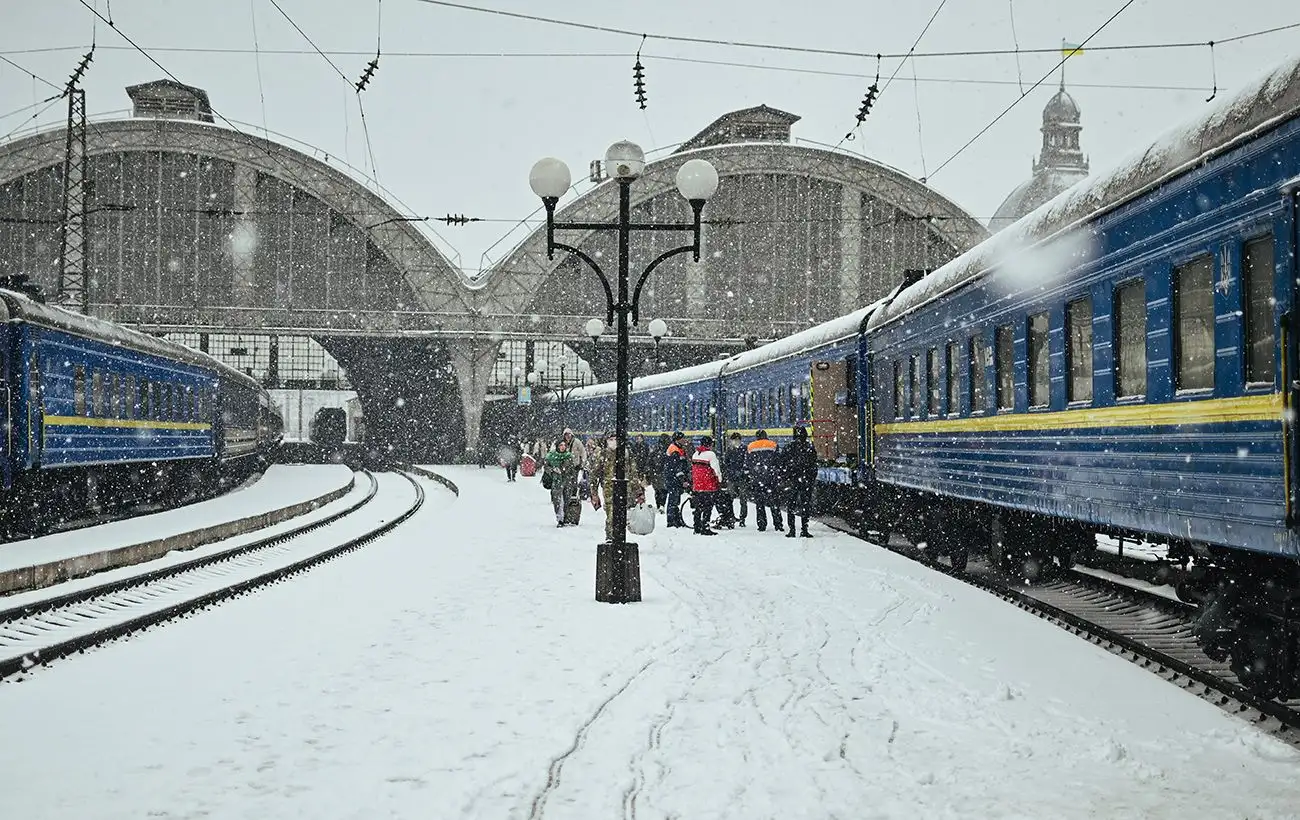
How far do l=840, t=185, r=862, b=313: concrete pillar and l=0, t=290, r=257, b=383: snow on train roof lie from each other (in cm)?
3745

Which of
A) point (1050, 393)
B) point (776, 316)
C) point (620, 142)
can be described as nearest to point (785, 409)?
point (620, 142)

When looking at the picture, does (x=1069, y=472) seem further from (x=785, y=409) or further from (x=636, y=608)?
(x=785, y=409)

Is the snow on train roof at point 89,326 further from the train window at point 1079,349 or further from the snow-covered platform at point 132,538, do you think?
the train window at point 1079,349

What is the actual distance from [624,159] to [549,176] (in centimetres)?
84

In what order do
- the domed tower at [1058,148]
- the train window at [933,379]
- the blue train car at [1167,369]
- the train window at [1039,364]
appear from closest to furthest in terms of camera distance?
the blue train car at [1167,369] → the train window at [1039,364] → the train window at [933,379] → the domed tower at [1058,148]

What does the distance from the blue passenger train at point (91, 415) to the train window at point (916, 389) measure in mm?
13079

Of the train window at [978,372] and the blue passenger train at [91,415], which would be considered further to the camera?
the blue passenger train at [91,415]

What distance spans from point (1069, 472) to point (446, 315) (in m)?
53.3

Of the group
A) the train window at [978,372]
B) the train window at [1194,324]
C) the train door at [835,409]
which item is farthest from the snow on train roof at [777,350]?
the train window at [1194,324]

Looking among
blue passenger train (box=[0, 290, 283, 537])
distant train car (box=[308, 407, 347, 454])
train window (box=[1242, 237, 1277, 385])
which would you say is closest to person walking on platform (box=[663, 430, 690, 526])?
blue passenger train (box=[0, 290, 283, 537])

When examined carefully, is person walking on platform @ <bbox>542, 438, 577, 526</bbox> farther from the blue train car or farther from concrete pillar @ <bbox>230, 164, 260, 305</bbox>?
concrete pillar @ <bbox>230, 164, 260, 305</bbox>

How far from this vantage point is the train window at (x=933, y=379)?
1505 centimetres

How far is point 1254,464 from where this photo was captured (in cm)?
704

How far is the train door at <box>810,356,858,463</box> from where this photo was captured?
66.4 ft
